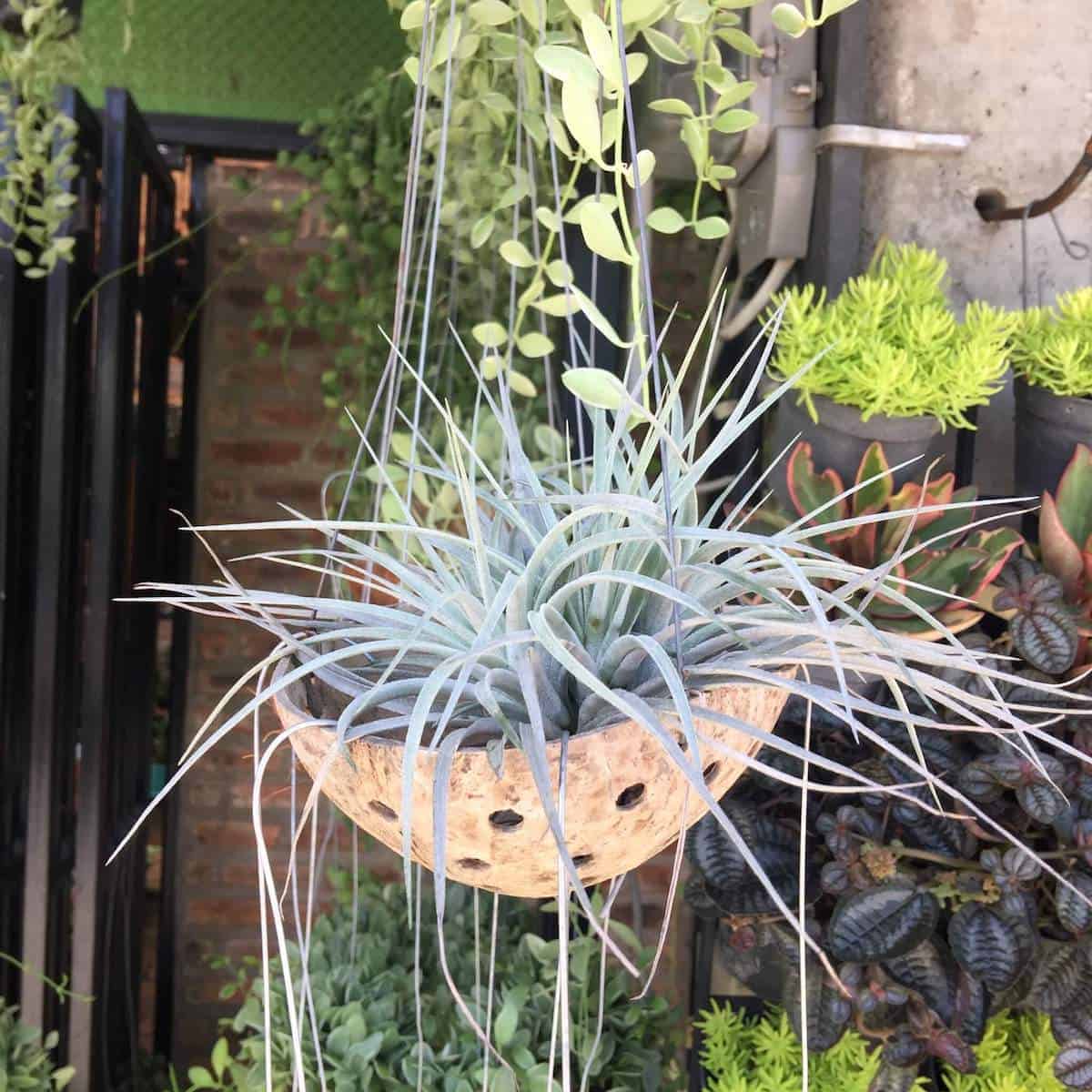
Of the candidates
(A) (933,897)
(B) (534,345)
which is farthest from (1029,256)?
(A) (933,897)

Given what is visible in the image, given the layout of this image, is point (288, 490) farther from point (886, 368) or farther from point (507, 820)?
point (507, 820)

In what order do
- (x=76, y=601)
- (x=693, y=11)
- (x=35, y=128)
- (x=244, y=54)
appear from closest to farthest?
(x=693, y=11) < (x=35, y=128) < (x=76, y=601) < (x=244, y=54)

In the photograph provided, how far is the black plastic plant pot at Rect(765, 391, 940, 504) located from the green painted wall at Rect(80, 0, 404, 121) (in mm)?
1565

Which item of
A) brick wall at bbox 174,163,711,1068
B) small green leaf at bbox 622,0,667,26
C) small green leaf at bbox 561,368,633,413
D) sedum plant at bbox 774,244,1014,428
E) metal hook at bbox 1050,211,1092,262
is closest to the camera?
small green leaf at bbox 561,368,633,413

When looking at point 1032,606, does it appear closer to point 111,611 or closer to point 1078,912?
point 1078,912

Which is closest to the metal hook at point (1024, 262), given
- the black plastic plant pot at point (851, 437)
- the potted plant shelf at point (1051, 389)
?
the potted plant shelf at point (1051, 389)

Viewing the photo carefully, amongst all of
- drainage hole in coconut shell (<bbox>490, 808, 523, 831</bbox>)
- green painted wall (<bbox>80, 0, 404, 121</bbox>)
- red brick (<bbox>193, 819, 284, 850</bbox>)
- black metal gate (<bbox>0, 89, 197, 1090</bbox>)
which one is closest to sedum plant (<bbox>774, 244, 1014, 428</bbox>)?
drainage hole in coconut shell (<bbox>490, 808, 523, 831</bbox>)

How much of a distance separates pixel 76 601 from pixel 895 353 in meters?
1.42

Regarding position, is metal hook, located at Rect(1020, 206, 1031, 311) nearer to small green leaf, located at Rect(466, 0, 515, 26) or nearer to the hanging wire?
the hanging wire

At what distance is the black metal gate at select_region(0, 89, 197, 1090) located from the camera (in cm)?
144

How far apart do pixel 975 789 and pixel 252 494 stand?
191 cm

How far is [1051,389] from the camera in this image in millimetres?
820

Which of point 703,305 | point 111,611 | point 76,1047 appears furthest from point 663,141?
point 76,1047

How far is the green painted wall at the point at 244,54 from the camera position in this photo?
2.00 meters
